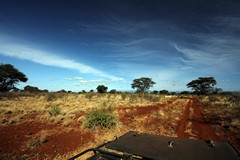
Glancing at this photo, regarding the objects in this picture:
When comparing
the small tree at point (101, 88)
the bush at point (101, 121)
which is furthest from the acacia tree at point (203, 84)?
the bush at point (101, 121)

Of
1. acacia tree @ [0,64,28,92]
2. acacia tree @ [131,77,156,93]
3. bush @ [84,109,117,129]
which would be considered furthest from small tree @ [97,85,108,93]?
bush @ [84,109,117,129]

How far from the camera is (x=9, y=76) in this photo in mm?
37406

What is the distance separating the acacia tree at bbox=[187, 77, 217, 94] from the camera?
62381 mm

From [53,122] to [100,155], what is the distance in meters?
9.15

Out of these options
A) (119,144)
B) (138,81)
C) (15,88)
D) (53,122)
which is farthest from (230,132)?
(138,81)

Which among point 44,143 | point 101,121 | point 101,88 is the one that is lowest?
point 44,143

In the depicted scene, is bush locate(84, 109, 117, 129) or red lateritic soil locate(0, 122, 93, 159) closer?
red lateritic soil locate(0, 122, 93, 159)

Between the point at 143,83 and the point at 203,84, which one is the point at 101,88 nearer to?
the point at 143,83

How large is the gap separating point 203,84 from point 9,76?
7218 centimetres

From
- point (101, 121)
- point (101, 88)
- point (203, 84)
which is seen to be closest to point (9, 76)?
point (101, 88)

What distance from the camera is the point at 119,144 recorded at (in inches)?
106

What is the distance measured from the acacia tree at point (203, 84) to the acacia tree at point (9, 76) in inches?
2657

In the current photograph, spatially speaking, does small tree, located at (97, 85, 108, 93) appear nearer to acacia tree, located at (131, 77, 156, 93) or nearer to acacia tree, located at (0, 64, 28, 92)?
acacia tree, located at (131, 77, 156, 93)

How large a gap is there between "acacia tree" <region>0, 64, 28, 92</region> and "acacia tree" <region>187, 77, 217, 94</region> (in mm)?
67496
